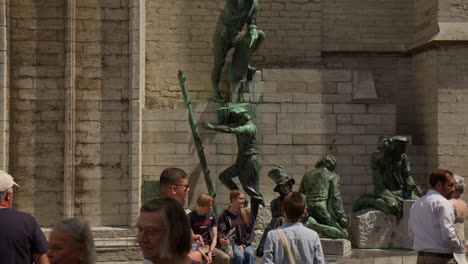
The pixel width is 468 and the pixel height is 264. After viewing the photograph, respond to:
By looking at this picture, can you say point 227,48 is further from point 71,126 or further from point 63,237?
point 63,237

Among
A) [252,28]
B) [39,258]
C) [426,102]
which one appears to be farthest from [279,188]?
[39,258]

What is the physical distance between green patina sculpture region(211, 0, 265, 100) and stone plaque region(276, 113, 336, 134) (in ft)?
3.41

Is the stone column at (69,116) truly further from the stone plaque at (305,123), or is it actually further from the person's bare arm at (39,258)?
the person's bare arm at (39,258)

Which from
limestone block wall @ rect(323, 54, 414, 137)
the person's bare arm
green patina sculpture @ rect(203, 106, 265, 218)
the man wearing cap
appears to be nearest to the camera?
the man wearing cap

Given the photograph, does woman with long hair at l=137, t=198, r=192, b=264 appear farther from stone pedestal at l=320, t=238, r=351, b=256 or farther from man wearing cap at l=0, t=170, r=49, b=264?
stone pedestal at l=320, t=238, r=351, b=256

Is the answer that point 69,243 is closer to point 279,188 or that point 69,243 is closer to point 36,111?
point 279,188

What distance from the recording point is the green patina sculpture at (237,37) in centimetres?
1342

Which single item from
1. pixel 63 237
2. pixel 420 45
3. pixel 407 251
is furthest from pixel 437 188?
pixel 420 45

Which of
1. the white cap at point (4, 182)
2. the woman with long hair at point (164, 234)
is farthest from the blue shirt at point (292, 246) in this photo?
the woman with long hair at point (164, 234)

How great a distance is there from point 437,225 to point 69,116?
7.54 meters

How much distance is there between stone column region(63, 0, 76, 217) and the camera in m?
12.4

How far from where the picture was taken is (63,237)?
331 cm

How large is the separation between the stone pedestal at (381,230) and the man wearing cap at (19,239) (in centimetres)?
797

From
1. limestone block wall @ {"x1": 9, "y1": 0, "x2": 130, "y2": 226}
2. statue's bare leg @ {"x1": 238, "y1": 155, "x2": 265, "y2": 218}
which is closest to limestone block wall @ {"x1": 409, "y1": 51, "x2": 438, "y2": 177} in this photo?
statue's bare leg @ {"x1": 238, "y1": 155, "x2": 265, "y2": 218}
